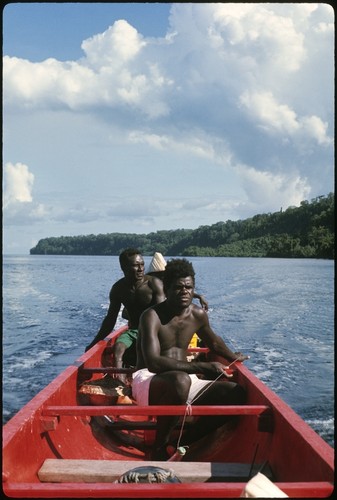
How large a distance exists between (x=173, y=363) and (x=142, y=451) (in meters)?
1.40

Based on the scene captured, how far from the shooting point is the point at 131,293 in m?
6.31

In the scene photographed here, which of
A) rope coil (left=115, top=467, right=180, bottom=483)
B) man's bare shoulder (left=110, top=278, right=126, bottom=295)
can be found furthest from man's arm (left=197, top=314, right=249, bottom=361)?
man's bare shoulder (left=110, top=278, right=126, bottom=295)

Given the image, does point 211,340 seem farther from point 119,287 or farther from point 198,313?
point 119,287

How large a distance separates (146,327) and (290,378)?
8.15 m

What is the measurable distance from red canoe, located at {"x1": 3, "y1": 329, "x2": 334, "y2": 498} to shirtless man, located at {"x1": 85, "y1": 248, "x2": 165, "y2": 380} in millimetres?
1107

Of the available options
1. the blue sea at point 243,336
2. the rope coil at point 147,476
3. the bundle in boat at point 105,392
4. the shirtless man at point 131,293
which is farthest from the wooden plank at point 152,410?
the blue sea at point 243,336

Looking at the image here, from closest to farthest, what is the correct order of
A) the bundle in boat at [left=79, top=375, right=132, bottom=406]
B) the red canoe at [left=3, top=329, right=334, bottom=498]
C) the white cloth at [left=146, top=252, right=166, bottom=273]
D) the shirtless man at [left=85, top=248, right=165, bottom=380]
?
the red canoe at [left=3, top=329, right=334, bottom=498] → the bundle in boat at [left=79, top=375, right=132, bottom=406] → the shirtless man at [left=85, top=248, right=165, bottom=380] → the white cloth at [left=146, top=252, right=166, bottom=273]

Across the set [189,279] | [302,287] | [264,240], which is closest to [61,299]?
[302,287]

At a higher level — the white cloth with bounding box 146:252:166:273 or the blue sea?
the white cloth with bounding box 146:252:166:273

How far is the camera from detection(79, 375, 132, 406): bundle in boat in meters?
5.37

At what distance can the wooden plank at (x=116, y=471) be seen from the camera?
3320mm

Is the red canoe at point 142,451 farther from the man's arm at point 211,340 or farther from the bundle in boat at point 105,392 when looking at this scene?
the man's arm at point 211,340

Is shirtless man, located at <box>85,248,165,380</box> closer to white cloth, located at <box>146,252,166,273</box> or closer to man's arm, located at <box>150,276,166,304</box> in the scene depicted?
man's arm, located at <box>150,276,166,304</box>

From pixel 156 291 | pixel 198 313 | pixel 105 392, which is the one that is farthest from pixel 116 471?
pixel 156 291
